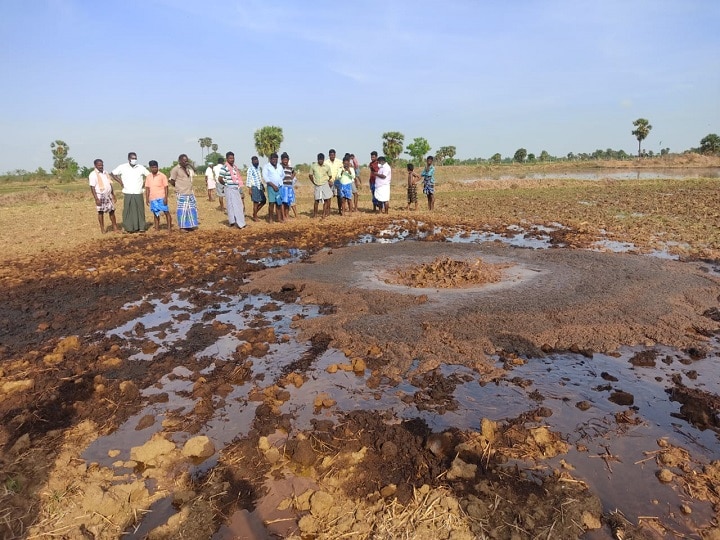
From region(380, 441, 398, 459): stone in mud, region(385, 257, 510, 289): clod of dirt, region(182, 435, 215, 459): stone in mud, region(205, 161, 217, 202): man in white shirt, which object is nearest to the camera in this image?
region(380, 441, 398, 459): stone in mud

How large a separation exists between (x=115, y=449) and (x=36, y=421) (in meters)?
0.81

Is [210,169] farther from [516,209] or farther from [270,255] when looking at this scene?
[516,209]

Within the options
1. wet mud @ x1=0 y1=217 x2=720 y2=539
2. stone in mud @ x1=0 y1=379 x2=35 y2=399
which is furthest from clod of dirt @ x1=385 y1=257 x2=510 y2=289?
stone in mud @ x1=0 y1=379 x2=35 y2=399

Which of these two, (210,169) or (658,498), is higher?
(210,169)

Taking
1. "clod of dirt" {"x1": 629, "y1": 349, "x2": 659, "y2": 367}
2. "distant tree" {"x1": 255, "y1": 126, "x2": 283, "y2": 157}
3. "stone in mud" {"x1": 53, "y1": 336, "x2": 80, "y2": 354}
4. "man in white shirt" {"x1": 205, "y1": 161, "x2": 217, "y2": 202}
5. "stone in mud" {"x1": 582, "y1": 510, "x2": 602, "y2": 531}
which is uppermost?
"distant tree" {"x1": 255, "y1": 126, "x2": 283, "y2": 157}

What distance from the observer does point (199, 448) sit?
3.16m

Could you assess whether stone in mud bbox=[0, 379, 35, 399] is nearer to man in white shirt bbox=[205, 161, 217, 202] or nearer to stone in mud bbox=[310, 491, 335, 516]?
stone in mud bbox=[310, 491, 335, 516]

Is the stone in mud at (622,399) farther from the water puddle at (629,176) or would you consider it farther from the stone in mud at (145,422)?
the water puddle at (629,176)

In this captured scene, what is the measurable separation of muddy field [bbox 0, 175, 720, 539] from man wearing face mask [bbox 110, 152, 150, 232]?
178 inches

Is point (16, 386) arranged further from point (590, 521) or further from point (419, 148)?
point (419, 148)

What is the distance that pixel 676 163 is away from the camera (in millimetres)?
49719

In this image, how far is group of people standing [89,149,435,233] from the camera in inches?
441

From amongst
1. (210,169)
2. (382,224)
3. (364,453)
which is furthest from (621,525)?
(210,169)

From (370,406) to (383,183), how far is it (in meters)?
11.9
